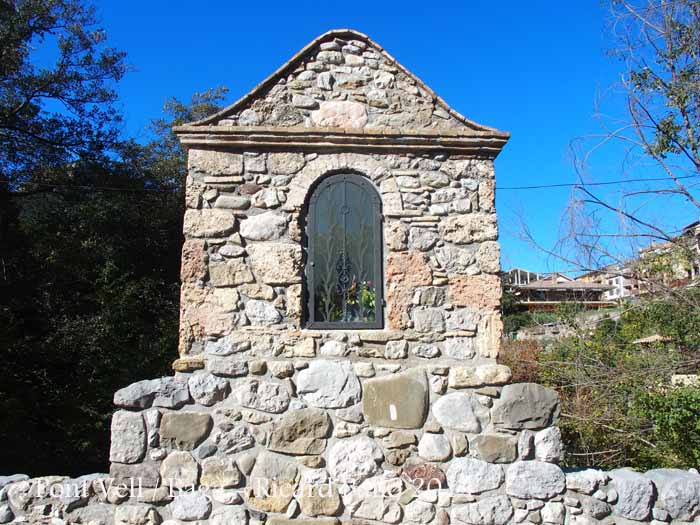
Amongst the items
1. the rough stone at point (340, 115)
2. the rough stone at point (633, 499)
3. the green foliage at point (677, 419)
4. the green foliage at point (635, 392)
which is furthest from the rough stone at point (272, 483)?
the green foliage at point (677, 419)

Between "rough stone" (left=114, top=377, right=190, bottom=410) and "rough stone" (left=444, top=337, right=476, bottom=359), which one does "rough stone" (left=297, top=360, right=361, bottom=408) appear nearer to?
"rough stone" (left=444, top=337, right=476, bottom=359)

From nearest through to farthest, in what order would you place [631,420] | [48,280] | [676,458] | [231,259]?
[231,259] → [676,458] → [631,420] → [48,280]

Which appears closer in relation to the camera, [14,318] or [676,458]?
[676,458]

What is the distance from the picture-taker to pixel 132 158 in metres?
9.45

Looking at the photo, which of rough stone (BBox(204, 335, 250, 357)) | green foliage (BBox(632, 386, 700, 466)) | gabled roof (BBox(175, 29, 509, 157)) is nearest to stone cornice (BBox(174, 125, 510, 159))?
gabled roof (BBox(175, 29, 509, 157))

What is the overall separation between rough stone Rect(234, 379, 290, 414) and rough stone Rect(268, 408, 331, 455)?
9 centimetres

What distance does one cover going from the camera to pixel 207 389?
350 cm

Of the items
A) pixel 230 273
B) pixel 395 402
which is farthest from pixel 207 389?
pixel 395 402

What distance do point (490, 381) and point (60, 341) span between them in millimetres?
6222

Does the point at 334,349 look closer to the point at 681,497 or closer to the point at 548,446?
the point at 548,446

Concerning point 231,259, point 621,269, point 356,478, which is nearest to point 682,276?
point 621,269

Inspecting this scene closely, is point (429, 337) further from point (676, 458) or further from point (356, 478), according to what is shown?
point (676, 458)

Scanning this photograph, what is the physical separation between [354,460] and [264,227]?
5.63 feet

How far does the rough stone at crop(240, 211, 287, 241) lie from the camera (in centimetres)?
371
